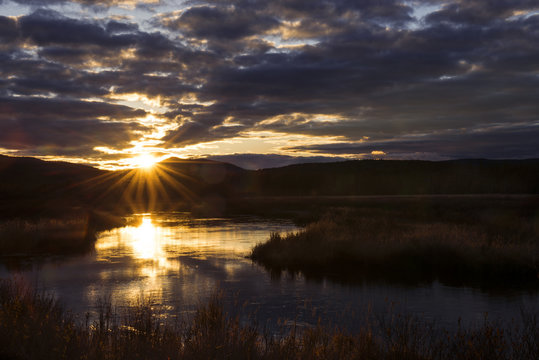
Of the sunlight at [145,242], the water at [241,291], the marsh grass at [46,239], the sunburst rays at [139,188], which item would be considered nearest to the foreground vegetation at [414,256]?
the water at [241,291]

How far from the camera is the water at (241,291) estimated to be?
14898mm

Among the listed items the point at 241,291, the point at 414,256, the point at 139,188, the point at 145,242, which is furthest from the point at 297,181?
the point at 241,291

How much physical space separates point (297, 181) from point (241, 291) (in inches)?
4712

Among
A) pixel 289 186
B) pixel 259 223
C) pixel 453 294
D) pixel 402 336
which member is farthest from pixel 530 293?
pixel 289 186

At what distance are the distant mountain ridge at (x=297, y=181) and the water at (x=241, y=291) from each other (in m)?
63.6

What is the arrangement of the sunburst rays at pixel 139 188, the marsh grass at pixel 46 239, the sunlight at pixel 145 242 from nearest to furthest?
the sunlight at pixel 145 242, the marsh grass at pixel 46 239, the sunburst rays at pixel 139 188

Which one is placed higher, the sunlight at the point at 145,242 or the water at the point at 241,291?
the sunlight at the point at 145,242

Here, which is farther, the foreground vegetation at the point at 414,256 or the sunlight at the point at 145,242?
the sunlight at the point at 145,242

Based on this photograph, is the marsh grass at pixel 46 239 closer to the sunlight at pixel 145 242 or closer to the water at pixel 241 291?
the water at pixel 241 291

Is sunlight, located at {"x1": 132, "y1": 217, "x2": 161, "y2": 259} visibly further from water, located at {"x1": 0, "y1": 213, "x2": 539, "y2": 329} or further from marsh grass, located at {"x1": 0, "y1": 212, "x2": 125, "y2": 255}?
marsh grass, located at {"x1": 0, "y1": 212, "x2": 125, "y2": 255}

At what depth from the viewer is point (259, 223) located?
46156 millimetres

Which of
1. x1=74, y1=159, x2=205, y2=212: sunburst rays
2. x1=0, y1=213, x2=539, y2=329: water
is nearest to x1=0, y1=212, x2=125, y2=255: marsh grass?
x1=0, y1=213, x2=539, y2=329: water

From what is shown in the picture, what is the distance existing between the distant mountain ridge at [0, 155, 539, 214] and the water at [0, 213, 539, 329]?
6357 centimetres

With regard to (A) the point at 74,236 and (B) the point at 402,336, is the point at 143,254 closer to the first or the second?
(A) the point at 74,236
